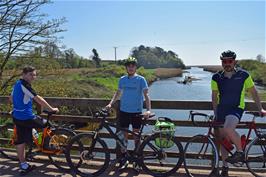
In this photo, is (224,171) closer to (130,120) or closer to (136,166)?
(136,166)

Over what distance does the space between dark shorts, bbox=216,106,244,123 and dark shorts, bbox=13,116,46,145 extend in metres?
2.71

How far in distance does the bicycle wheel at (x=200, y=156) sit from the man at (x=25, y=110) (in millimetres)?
2194

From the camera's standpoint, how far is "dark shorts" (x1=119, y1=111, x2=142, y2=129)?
5.54 m

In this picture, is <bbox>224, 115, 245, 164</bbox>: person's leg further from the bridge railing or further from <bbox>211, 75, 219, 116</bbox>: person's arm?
the bridge railing

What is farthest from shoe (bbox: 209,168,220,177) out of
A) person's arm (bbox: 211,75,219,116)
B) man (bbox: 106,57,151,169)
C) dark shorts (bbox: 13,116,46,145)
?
dark shorts (bbox: 13,116,46,145)

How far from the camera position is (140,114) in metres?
5.52

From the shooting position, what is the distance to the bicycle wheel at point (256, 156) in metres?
5.00

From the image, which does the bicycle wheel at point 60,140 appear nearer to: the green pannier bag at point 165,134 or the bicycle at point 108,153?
the bicycle at point 108,153

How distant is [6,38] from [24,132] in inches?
337

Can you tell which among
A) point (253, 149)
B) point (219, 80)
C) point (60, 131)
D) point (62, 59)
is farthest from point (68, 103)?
point (62, 59)

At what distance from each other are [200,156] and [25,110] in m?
2.78

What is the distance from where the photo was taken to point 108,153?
549cm

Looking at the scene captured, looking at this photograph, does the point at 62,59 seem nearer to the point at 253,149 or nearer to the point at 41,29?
the point at 41,29

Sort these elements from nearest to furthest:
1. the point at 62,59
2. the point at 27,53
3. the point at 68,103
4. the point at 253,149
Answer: the point at 253,149 < the point at 68,103 < the point at 27,53 < the point at 62,59
